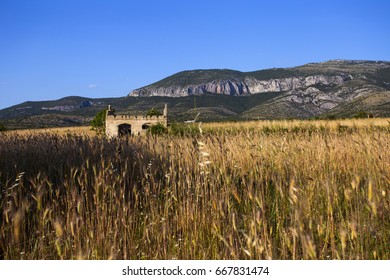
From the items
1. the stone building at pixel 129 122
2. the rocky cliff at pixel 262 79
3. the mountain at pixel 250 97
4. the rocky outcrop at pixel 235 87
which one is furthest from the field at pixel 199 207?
the rocky outcrop at pixel 235 87

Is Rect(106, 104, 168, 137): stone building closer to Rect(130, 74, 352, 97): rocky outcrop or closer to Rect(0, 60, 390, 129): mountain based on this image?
Rect(0, 60, 390, 129): mountain

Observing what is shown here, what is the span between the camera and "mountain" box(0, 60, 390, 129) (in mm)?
97875

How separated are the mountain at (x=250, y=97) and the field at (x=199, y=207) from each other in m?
75.5

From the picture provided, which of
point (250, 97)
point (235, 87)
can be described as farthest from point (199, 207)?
point (235, 87)

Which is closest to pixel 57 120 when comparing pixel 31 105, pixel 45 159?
pixel 31 105

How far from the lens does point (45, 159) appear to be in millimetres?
4586

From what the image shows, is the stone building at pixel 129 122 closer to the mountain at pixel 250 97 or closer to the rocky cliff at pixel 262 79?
the mountain at pixel 250 97

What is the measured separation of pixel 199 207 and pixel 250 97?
145015 mm

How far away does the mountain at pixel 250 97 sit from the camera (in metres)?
97.9

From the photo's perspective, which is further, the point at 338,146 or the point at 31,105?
the point at 31,105

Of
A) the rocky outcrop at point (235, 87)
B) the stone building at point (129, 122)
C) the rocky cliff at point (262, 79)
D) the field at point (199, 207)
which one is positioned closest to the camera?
the field at point (199, 207)

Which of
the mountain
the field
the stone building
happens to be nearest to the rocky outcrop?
the mountain
